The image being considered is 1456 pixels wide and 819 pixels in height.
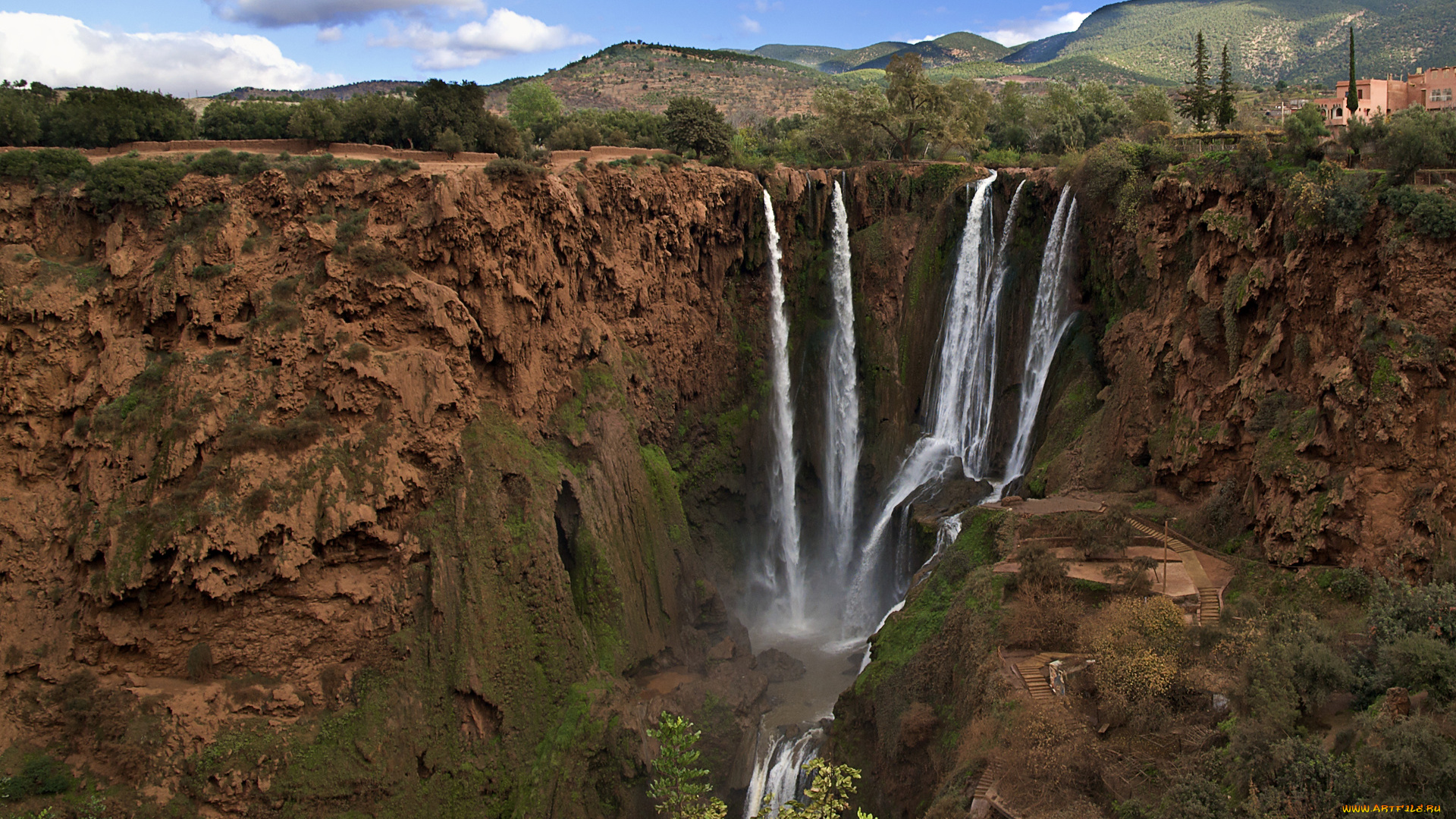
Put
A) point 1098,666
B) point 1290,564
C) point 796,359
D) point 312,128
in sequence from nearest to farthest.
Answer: point 1098,666 < point 1290,564 < point 312,128 < point 796,359

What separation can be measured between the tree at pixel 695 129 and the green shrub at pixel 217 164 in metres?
19.2

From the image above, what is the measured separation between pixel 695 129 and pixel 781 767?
91.4 feet

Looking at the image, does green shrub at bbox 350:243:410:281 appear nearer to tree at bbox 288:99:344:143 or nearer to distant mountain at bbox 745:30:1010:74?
tree at bbox 288:99:344:143

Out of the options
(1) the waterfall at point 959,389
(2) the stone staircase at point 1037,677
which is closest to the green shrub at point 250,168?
(1) the waterfall at point 959,389

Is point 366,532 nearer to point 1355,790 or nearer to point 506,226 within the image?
point 506,226

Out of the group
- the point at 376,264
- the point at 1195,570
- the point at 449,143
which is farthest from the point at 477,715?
the point at 1195,570

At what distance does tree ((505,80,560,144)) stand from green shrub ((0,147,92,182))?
22130mm

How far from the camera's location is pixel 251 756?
77.2 feet

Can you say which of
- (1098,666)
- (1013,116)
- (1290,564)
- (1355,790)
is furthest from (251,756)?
(1013,116)

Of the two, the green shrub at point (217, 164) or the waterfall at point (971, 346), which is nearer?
the green shrub at point (217, 164)

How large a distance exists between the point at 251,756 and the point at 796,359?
26.5 metres

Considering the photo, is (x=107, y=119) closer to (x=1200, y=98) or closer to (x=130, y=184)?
(x=130, y=184)

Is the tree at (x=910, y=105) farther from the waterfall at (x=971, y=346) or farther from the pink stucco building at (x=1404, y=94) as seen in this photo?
the pink stucco building at (x=1404, y=94)

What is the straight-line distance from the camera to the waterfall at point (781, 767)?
26734mm
